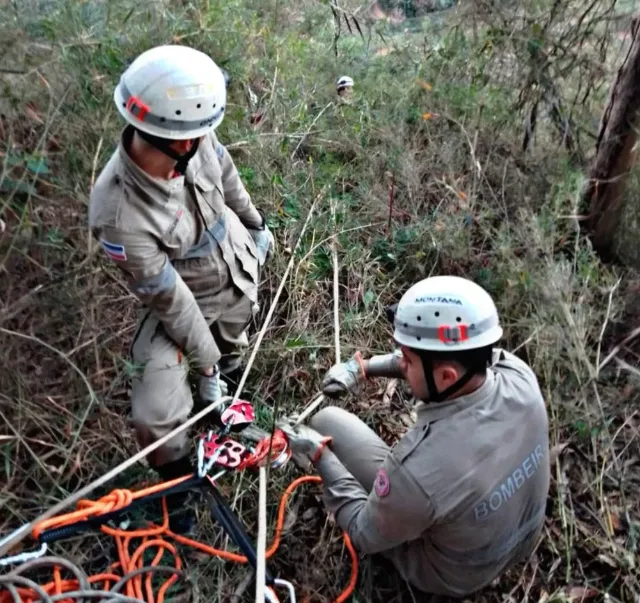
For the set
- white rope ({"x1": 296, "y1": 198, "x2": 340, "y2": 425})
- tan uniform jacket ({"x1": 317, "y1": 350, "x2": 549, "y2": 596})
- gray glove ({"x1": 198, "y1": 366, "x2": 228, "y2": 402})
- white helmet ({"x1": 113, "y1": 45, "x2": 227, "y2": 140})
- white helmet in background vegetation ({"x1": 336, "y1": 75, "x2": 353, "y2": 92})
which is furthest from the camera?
white helmet in background vegetation ({"x1": 336, "y1": 75, "x2": 353, "y2": 92})

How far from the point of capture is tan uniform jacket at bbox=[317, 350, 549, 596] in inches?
78.7

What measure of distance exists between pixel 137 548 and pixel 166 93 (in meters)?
1.73

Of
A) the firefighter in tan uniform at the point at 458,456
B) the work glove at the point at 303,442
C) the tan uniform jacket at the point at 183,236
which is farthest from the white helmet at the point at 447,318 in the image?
the tan uniform jacket at the point at 183,236

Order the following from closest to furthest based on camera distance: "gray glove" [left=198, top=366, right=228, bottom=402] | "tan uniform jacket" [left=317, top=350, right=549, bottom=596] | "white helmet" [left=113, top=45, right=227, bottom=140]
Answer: "tan uniform jacket" [left=317, top=350, right=549, bottom=596] → "white helmet" [left=113, top=45, right=227, bottom=140] → "gray glove" [left=198, top=366, right=228, bottom=402]

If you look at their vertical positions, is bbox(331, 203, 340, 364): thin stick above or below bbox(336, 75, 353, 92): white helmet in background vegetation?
below

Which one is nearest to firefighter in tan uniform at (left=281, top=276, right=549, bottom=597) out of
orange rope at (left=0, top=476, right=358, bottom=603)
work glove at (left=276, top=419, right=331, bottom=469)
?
work glove at (left=276, top=419, right=331, bottom=469)

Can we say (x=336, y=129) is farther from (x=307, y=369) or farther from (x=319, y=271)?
(x=307, y=369)

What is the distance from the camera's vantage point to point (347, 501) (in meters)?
2.37

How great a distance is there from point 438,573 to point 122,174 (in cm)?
187

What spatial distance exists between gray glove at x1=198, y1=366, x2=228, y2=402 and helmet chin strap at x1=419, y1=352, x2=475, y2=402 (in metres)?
1.08

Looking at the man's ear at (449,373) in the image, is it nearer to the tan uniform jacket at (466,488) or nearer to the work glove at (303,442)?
the tan uniform jacket at (466,488)

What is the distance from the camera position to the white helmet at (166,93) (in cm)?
216

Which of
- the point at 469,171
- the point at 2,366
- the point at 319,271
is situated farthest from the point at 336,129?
the point at 2,366

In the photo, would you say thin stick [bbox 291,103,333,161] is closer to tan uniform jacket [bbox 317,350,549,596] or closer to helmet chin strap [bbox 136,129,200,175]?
helmet chin strap [bbox 136,129,200,175]
